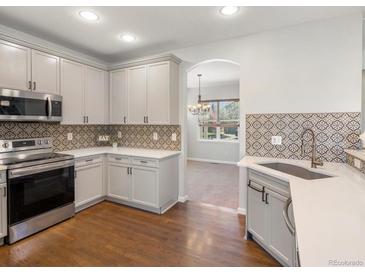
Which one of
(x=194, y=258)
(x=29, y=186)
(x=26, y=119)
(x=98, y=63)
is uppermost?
(x=98, y=63)

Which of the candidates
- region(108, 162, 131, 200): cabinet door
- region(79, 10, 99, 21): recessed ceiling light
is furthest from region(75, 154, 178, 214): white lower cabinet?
region(79, 10, 99, 21): recessed ceiling light

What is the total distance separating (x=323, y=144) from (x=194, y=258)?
1972 mm

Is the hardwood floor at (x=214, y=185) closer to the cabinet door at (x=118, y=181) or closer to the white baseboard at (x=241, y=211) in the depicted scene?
the white baseboard at (x=241, y=211)

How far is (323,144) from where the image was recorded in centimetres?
244

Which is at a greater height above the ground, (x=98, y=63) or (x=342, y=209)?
(x=98, y=63)

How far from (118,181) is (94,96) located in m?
1.51

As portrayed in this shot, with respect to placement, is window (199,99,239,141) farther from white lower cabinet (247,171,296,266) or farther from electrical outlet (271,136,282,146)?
white lower cabinet (247,171,296,266)

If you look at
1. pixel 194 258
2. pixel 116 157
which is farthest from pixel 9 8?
pixel 194 258

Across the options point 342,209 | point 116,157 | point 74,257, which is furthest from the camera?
point 116,157

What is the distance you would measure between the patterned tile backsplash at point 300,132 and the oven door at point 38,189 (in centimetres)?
254

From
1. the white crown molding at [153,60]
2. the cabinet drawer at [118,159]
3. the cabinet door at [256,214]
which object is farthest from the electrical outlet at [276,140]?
the cabinet drawer at [118,159]

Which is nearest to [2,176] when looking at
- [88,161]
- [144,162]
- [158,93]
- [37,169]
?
[37,169]

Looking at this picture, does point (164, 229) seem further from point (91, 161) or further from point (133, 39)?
point (133, 39)

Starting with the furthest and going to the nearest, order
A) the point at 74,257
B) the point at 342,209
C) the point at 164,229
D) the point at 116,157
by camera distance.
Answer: the point at 116,157, the point at 164,229, the point at 74,257, the point at 342,209
